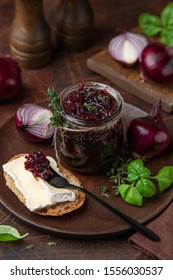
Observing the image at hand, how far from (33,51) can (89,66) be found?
0.30 m

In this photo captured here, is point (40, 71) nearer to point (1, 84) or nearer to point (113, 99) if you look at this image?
point (1, 84)

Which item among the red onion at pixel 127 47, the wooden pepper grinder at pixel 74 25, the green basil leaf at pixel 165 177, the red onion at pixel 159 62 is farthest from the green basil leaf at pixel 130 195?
the wooden pepper grinder at pixel 74 25

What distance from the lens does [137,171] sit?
2.14 metres

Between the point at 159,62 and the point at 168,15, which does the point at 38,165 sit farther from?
the point at 168,15

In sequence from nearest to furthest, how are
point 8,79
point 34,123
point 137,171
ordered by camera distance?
point 137,171 < point 34,123 < point 8,79

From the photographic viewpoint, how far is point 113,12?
3.40m

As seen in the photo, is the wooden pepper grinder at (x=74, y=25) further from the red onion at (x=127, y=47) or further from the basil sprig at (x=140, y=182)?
the basil sprig at (x=140, y=182)

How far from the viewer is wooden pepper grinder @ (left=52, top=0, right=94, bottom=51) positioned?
9.73 ft

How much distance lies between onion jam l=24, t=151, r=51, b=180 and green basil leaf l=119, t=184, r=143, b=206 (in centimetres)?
29

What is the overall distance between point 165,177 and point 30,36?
3.72ft

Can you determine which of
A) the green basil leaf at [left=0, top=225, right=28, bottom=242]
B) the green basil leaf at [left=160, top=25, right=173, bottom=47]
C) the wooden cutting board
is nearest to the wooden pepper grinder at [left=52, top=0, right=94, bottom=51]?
the wooden cutting board

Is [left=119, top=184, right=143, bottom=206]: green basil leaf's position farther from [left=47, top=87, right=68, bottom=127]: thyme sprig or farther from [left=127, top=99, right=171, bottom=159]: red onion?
[left=47, top=87, right=68, bottom=127]: thyme sprig

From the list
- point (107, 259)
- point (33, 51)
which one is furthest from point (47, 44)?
point (107, 259)

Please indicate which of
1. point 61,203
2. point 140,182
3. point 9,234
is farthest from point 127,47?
point 9,234
